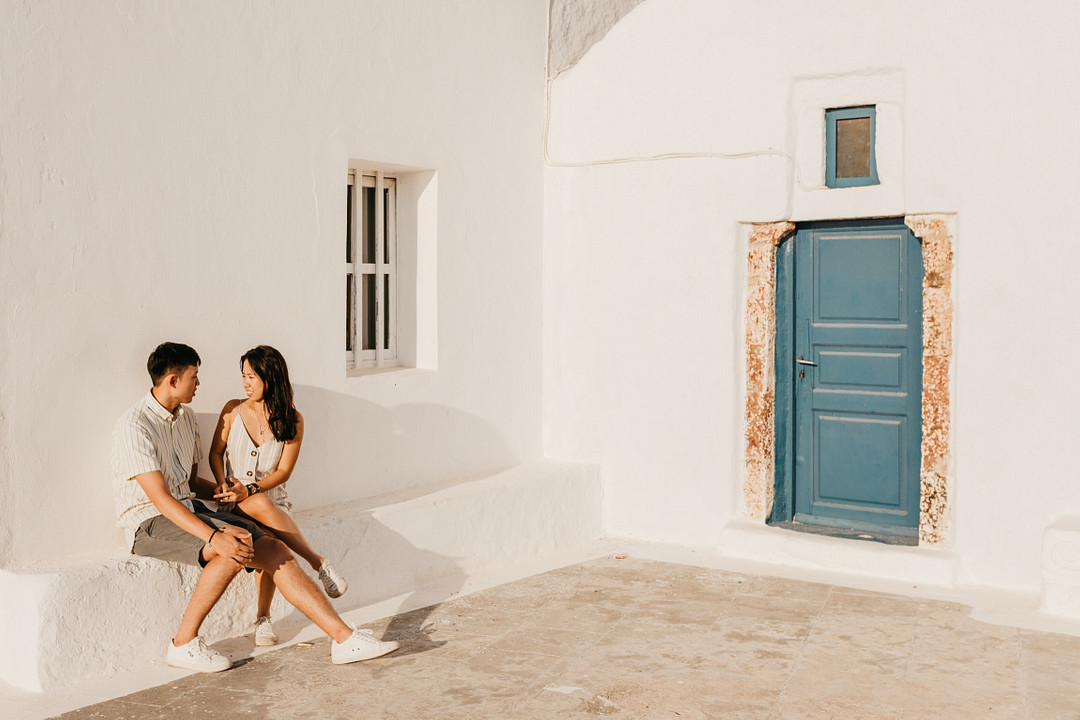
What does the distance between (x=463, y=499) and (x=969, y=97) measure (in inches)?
138

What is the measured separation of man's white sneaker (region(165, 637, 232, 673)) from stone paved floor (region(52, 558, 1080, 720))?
0.04 meters

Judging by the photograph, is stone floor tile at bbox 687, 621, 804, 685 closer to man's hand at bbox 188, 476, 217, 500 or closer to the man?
the man

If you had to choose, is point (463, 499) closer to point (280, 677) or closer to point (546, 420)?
point (546, 420)

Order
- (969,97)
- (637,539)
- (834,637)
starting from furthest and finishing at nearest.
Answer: (637,539)
(969,97)
(834,637)

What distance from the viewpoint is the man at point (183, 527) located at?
14.0 ft

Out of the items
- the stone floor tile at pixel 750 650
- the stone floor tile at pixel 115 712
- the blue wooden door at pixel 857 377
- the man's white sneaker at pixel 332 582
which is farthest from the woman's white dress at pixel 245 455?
the blue wooden door at pixel 857 377

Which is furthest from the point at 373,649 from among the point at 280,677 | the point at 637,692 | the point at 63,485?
the point at 63,485

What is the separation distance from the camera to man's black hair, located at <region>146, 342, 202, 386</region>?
4.42 metres

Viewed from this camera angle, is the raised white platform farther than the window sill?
No

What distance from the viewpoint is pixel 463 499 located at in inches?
237

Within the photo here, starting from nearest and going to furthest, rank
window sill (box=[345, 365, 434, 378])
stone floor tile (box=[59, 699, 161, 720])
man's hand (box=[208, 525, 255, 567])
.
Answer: stone floor tile (box=[59, 699, 161, 720]) → man's hand (box=[208, 525, 255, 567]) → window sill (box=[345, 365, 434, 378])

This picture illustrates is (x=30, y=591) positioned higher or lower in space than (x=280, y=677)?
higher

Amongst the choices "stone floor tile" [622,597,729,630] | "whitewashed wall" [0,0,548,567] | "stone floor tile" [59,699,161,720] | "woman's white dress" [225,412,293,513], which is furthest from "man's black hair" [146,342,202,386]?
"stone floor tile" [622,597,729,630]

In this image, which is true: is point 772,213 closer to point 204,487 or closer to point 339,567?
point 339,567
